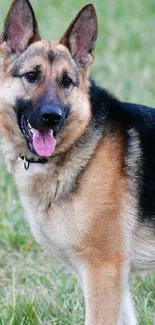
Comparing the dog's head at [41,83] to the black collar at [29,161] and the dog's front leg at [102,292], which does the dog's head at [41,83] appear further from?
the dog's front leg at [102,292]

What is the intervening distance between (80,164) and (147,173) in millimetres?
431

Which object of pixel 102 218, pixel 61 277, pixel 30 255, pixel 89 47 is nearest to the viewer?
pixel 102 218

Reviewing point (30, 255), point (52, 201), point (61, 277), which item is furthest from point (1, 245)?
point (52, 201)

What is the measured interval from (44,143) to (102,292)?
3.15ft

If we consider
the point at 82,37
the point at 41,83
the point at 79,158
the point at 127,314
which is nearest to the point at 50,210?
the point at 79,158

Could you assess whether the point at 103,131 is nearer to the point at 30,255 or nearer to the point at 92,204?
the point at 92,204

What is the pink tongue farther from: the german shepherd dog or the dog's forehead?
the dog's forehead

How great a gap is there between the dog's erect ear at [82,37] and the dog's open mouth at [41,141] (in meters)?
0.59

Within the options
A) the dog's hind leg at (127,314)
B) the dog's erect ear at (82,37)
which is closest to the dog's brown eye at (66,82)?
the dog's erect ear at (82,37)

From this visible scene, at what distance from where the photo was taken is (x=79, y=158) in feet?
16.5

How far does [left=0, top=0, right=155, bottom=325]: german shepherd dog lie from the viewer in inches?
191

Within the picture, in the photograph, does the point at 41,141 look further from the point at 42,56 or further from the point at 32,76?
the point at 42,56

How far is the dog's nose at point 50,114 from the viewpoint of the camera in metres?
4.78

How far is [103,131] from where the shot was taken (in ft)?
16.7
